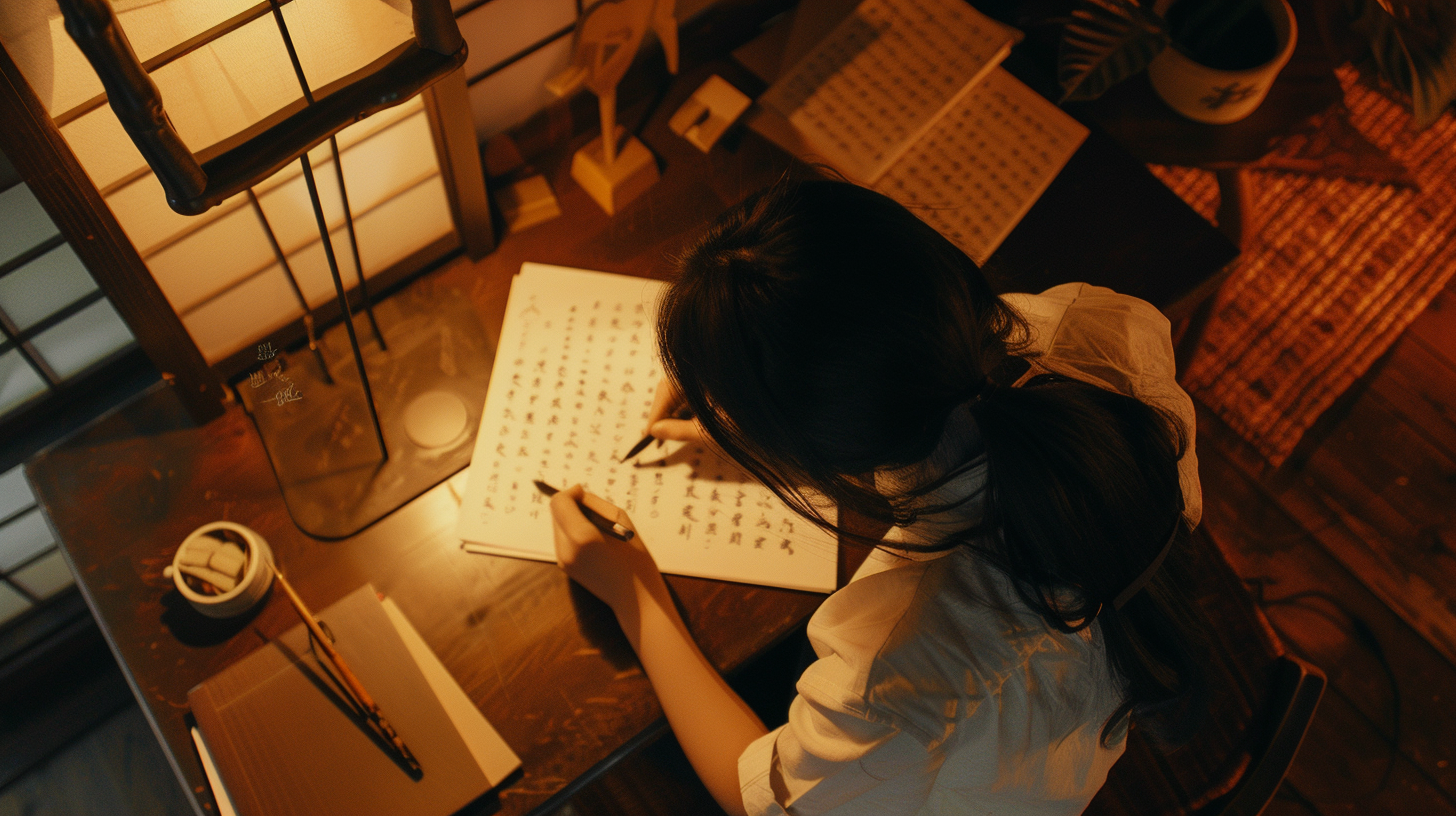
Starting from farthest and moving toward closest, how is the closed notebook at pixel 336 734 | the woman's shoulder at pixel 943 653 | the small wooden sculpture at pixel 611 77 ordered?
the small wooden sculpture at pixel 611 77 → the closed notebook at pixel 336 734 → the woman's shoulder at pixel 943 653

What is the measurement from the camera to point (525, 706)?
881mm

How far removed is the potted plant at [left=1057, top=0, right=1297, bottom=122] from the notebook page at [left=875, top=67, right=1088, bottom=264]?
0.06 meters

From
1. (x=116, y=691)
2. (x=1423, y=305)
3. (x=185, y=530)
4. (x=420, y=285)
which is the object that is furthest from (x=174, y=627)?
(x=1423, y=305)

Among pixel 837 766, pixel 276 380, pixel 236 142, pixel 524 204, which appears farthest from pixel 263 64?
pixel 837 766

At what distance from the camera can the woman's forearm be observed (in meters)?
0.85

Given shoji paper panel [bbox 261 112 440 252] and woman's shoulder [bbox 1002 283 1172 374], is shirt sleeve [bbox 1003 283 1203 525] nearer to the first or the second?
woman's shoulder [bbox 1002 283 1172 374]

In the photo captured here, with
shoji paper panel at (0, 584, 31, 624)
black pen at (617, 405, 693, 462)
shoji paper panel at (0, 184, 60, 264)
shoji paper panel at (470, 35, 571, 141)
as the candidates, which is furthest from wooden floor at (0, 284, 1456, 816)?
shoji paper panel at (470, 35, 571, 141)

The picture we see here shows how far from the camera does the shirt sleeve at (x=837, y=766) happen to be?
69 cm

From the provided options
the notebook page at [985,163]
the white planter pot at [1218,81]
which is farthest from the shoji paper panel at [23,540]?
the white planter pot at [1218,81]

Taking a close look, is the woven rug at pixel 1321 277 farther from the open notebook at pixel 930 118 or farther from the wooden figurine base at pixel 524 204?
the wooden figurine base at pixel 524 204

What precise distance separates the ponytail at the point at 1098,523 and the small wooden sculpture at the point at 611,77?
601 mm

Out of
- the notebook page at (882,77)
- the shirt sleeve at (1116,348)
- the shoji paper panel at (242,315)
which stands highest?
the notebook page at (882,77)

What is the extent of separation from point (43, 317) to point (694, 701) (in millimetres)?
965

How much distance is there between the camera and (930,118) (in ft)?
3.68
